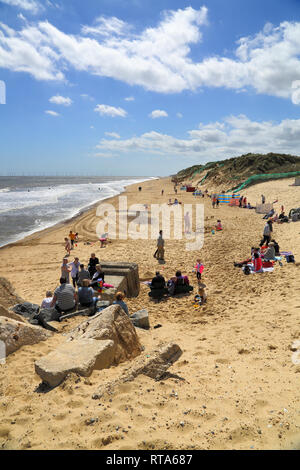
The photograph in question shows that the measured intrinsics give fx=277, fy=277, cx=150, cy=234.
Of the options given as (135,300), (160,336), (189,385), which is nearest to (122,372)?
(189,385)

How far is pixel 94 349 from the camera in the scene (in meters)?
3.95

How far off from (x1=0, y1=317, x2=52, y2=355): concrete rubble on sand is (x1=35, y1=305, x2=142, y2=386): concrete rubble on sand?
2.02ft

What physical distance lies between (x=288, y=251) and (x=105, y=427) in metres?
10.8

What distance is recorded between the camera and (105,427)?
283 centimetres

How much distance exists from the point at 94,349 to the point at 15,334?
1.33 metres

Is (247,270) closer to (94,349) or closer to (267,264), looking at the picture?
(267,264)

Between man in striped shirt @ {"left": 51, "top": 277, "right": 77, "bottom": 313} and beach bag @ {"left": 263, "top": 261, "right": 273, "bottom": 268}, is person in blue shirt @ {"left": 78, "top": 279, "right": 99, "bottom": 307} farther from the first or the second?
beach bag @ {"left": 263, "top": 261, "right": 273, "bottom": 268}

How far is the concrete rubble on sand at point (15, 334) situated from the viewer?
413cm

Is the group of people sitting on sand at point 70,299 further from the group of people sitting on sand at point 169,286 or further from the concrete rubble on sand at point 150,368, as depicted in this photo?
the concrete rubble on sand at point 150,368

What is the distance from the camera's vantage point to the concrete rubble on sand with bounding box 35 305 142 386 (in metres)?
3.53

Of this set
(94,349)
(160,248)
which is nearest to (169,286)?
(160,248)

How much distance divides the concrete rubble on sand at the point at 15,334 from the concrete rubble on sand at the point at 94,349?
2.02 ft

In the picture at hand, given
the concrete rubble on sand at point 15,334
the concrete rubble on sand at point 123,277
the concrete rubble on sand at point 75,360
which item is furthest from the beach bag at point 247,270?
the concrete rubble on sand at point 15,334
